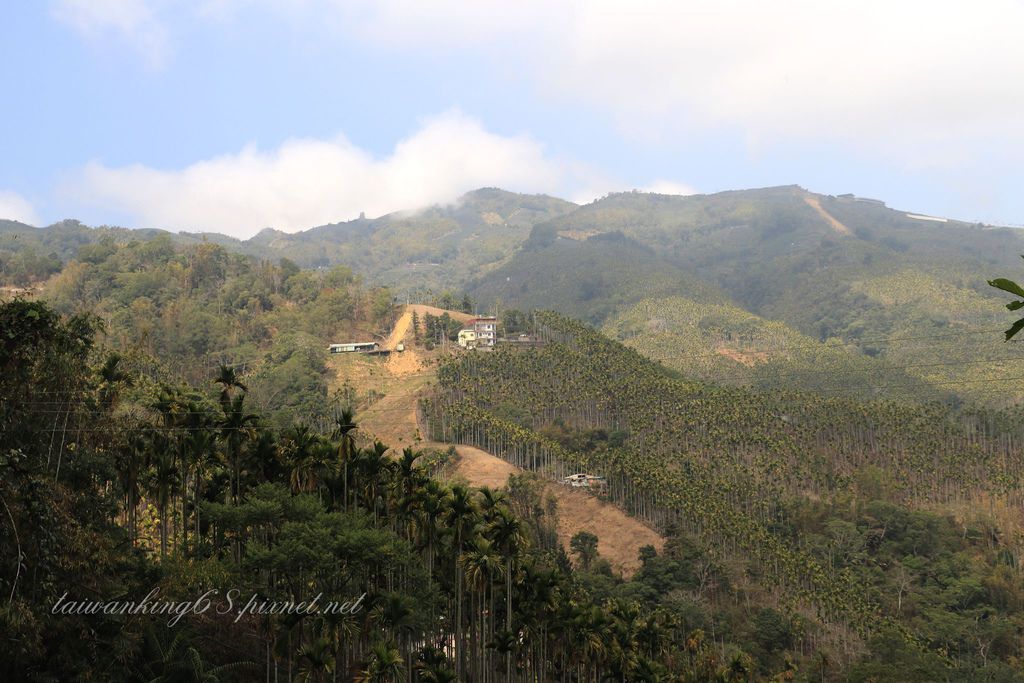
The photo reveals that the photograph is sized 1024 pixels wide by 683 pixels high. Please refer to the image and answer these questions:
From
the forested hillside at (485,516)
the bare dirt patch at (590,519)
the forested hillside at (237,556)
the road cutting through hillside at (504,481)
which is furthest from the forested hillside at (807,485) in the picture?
the forested hillside at (237,556)

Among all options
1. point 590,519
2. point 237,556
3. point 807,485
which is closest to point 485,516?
point 237,556

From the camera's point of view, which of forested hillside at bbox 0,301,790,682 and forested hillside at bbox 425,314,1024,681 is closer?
forested hillside at bbox 0,301,790,682

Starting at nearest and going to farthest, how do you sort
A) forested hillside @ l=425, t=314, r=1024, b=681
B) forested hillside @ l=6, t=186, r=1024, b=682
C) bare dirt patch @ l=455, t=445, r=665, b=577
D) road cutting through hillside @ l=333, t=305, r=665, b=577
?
forested hillside @ l=6, t=186, r=1024, b=682
forested hillside @ l=425, t=314, r=1024, b=681
bare dirt patch @ l=455, t=445, r=665, b=577
road cutting through hillside @ l=333, t=305, r=665, b=577

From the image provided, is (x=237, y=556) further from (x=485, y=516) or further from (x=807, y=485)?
(x=807, y=485)

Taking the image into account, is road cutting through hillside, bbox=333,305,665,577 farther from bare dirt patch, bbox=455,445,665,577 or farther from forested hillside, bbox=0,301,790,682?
forested hillside, bbox=0,301,790,682

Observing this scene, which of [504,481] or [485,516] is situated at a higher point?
[485,516]

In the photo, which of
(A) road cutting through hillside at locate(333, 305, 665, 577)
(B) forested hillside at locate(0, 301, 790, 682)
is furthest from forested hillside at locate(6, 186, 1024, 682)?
(A) road cutting through hillside at locate(333, 305, 665, 577)

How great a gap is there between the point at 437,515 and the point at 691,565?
65014 mm

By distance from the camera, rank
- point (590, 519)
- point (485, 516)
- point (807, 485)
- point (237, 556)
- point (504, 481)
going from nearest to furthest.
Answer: point (237, 556) → point (485, 516) → point (590, 519) → point (504, 481) → point (807, 485)

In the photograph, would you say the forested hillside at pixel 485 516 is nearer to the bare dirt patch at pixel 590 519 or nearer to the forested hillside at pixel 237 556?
the forested hillside at pixel 237 556

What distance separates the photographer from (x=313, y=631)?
4688 cm

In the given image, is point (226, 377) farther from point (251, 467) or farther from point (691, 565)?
point (691, 565)

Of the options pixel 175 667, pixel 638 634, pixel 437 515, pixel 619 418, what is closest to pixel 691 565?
pixel 638 634

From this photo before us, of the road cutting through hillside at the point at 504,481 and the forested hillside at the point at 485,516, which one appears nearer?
the forested hillside at the point at 485,516
